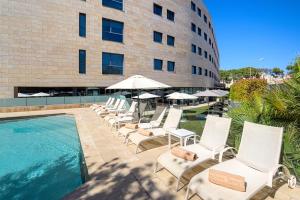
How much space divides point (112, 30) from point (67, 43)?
5.44 meters

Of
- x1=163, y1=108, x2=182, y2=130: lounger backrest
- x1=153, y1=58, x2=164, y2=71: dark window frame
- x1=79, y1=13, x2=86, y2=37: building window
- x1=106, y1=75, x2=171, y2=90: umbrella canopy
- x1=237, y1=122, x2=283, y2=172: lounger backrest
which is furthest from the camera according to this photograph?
x1=153, y1=58, x2=164, y2=71: dark window frame

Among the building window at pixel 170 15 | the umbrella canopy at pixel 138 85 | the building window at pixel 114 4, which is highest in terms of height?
the building window at pixel 170 15

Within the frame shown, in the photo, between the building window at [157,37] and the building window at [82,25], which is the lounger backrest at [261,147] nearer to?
the building window at [82,25]

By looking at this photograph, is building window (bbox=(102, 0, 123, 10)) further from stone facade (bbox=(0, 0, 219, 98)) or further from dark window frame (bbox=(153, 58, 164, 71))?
dark window frame (bbox=(153, 58, 164, 71))

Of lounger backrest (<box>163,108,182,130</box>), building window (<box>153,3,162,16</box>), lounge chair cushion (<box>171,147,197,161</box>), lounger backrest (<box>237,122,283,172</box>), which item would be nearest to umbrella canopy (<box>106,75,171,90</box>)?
lounger backrest (<box>163,108,182,130</box>)

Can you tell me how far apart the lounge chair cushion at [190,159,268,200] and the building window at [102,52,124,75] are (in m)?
19.7

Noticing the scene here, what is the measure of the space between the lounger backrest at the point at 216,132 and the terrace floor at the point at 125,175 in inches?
24.6

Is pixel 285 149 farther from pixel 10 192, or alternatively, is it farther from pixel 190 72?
pixel 190 72

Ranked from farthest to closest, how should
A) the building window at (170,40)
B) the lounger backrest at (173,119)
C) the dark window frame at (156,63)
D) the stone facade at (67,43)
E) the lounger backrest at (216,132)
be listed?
1. the building window at (170,40)
2. the dark window frame at (156,63)
3. the stone facade at (67,43)
4. the lounger backrest at (173,119)
5. the lounger backrest at (216,132)

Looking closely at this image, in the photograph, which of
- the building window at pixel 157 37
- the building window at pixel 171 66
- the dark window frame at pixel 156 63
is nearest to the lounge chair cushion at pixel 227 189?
the dark window frame at pixel 156 63

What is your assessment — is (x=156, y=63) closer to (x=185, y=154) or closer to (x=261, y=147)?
(x=185, y=154)

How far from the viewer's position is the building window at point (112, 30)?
22.0 meters

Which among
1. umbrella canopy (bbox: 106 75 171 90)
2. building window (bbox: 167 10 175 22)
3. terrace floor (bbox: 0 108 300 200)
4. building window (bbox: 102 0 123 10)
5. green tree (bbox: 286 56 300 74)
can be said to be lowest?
terrace floor (bbox: 0 108 300 200)

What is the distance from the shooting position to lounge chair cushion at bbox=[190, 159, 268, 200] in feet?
10.2
